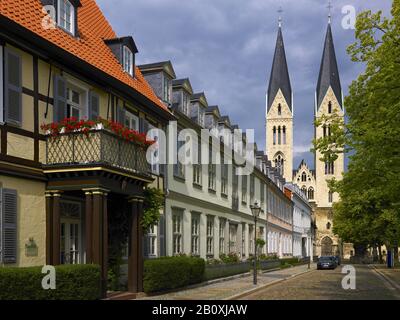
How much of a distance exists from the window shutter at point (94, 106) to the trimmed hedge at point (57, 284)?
191 inches

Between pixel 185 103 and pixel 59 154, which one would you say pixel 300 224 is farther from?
pixel 59 154

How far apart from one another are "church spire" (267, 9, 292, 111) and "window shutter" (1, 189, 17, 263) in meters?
112

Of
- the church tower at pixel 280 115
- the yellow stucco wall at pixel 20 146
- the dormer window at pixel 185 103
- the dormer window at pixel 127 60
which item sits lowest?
the yellow stucco wall at pixel 20 146

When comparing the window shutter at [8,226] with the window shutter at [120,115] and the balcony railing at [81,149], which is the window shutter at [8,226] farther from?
the window shutter at [120,115]

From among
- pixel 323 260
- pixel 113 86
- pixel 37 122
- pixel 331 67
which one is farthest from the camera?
pixel 331 67

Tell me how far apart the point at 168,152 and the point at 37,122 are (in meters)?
9.50

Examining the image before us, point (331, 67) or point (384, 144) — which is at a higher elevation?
point (331, 67)

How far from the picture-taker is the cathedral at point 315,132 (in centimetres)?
11894

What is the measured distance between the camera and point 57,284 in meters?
13.2

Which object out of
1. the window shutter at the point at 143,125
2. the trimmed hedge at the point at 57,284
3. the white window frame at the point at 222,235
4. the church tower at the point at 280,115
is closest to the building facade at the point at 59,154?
the trimmed hedge at the point at 57,284

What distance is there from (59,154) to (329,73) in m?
112

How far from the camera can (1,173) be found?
512 inches
